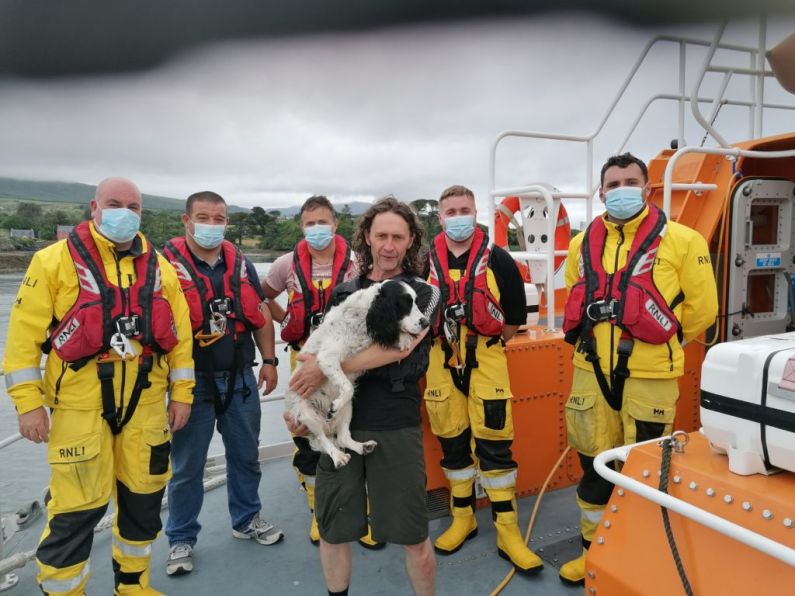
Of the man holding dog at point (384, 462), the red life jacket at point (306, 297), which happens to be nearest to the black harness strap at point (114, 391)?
the man holding dog at point (384, 462)

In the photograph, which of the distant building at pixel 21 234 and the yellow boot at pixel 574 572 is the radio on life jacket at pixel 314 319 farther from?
the yellow boot at pixel 574 572

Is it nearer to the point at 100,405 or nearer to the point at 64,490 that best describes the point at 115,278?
the point at 100,405

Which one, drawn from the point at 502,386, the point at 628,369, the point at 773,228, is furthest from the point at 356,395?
the point at 773,228

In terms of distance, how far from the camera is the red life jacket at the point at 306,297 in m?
3.07

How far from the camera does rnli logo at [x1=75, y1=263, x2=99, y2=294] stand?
2.21 meters

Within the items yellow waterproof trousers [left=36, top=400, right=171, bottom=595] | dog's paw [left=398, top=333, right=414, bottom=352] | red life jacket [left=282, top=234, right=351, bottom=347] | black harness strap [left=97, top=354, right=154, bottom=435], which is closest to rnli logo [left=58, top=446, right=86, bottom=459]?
yellow waterproof trousers [left=36, top=400, right=171, bottom=595]

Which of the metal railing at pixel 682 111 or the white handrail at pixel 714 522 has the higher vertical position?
the metal railing at pixel 682 111

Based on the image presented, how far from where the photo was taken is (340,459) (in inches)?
76.6

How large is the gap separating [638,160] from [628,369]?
3.09ft

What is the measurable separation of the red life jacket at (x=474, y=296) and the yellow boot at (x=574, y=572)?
3.68 ft

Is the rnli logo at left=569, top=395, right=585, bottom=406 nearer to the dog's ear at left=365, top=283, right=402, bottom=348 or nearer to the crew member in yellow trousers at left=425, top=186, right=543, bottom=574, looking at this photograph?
the crew member in yellow trousers at left=425, top=186, right=543, bottom=574

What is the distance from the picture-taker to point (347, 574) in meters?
2.00

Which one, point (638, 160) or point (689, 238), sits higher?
point (638, 160)

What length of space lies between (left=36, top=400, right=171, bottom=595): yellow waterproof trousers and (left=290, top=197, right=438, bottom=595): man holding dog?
82 cm
